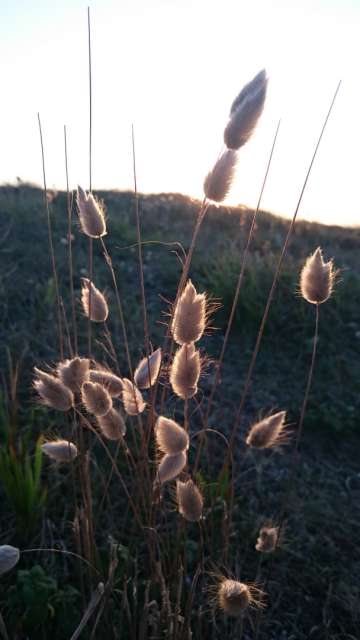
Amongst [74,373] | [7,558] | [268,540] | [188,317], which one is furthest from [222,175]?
[268,540]

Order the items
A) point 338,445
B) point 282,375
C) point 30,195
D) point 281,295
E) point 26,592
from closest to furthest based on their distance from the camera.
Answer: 1. point 26,592
2. point 338,445
3. point 282,375
4. point 281,295
5. point 30,195

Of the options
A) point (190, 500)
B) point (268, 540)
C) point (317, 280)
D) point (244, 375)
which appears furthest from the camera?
point (244, 375)

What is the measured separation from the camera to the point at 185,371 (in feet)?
3.76

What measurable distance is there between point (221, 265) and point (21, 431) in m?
2.29

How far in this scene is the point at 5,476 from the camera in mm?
1755

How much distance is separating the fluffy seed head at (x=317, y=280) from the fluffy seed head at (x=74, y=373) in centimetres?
54

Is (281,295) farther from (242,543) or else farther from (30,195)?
(30,195)

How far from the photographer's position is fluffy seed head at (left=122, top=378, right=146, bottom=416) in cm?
126

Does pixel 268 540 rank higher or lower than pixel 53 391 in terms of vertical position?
lower

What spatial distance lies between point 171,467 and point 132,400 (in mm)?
203

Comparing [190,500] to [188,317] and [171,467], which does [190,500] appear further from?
[188,317]

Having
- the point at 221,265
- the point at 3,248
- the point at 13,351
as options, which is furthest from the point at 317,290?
the point at 3,248

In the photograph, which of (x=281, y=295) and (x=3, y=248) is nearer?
(x=281, y=295)

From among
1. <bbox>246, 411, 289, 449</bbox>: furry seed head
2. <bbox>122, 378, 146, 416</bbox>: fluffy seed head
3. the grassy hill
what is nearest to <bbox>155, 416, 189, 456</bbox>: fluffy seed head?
<bbox>122, 378, 146, 416</bbox>: fluffy seed head
